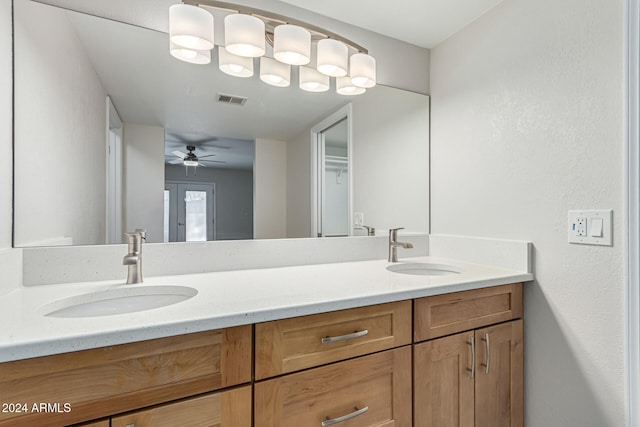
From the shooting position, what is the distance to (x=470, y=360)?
117 cm

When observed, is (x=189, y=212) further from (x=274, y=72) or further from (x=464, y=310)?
(x=464, y=310)

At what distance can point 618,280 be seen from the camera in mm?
1029

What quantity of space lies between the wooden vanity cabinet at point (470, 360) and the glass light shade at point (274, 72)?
1.17 m

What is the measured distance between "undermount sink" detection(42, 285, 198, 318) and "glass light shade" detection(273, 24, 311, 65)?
1045 millimetres

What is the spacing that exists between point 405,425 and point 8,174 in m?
1.54

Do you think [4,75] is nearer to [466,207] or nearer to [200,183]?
[200,183]

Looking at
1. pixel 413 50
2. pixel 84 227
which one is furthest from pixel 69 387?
pixel 413 50

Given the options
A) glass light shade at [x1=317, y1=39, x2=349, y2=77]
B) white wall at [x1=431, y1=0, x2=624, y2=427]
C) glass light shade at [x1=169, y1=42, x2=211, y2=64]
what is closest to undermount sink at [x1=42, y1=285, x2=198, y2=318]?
glass light shade at [x1=169, y1=42, x2=211, y2=64]

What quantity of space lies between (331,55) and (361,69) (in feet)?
0.60

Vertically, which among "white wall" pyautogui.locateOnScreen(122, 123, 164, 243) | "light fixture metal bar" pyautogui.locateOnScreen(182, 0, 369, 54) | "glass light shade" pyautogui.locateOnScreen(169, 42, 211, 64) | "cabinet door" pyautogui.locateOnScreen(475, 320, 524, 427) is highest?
"light fixture metal bar" pyautogui.locateOnScreen(182, 0, 369, 54)

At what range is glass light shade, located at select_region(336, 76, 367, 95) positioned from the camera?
159cm

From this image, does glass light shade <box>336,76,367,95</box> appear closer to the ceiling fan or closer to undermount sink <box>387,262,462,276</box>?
the ceiling fan

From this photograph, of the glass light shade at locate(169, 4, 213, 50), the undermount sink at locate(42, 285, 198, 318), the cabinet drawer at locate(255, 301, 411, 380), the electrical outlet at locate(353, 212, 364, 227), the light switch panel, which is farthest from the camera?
the electrical outlet at locate(353, 212, 364, 227)

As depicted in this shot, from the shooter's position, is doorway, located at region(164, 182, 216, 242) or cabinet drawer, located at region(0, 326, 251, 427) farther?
doorway, located at region(164, 182, 216, 242)
